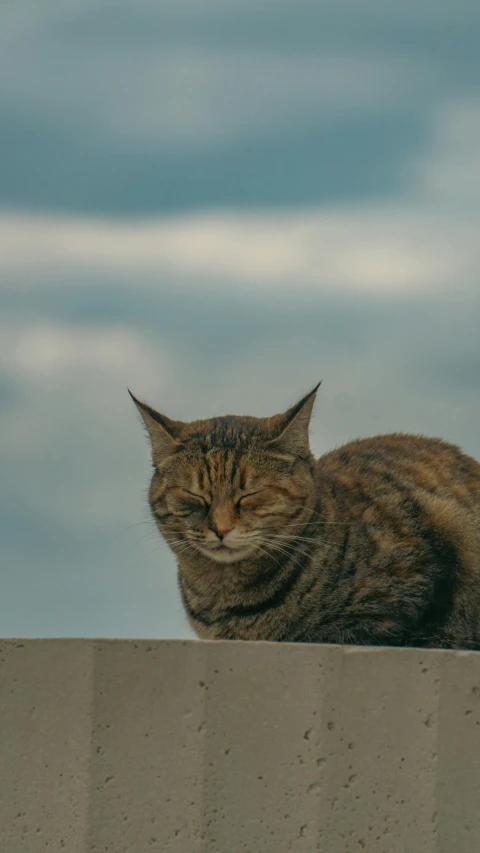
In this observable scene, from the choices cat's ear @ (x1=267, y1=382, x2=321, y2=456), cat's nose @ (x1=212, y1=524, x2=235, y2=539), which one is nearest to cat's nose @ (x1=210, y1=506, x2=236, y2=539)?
cat's nose @ (x1=212, y1=524, x2=235, y2=539)

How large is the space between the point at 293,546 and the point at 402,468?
1023mm

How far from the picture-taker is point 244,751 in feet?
12.4

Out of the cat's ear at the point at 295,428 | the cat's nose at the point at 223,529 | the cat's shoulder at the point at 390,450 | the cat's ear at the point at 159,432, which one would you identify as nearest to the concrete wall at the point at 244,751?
the cat's nose at the point at 223,529

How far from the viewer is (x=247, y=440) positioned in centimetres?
476

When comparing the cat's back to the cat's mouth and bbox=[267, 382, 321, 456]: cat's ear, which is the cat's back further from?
the cat's mouth

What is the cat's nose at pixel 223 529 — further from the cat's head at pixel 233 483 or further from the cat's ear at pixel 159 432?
the cat's ear at pixel 159 432

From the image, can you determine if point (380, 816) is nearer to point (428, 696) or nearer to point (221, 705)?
point (428, 696)

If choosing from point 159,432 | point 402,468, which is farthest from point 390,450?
point 159,432

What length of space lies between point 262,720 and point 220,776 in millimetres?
240

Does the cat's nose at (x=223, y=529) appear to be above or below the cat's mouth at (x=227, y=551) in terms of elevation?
above

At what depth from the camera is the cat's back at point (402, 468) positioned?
16.9 ft

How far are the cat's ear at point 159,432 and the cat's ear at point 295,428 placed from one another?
46cm

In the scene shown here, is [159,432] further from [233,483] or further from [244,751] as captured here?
[244,751]

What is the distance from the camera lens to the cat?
4.55 metres
